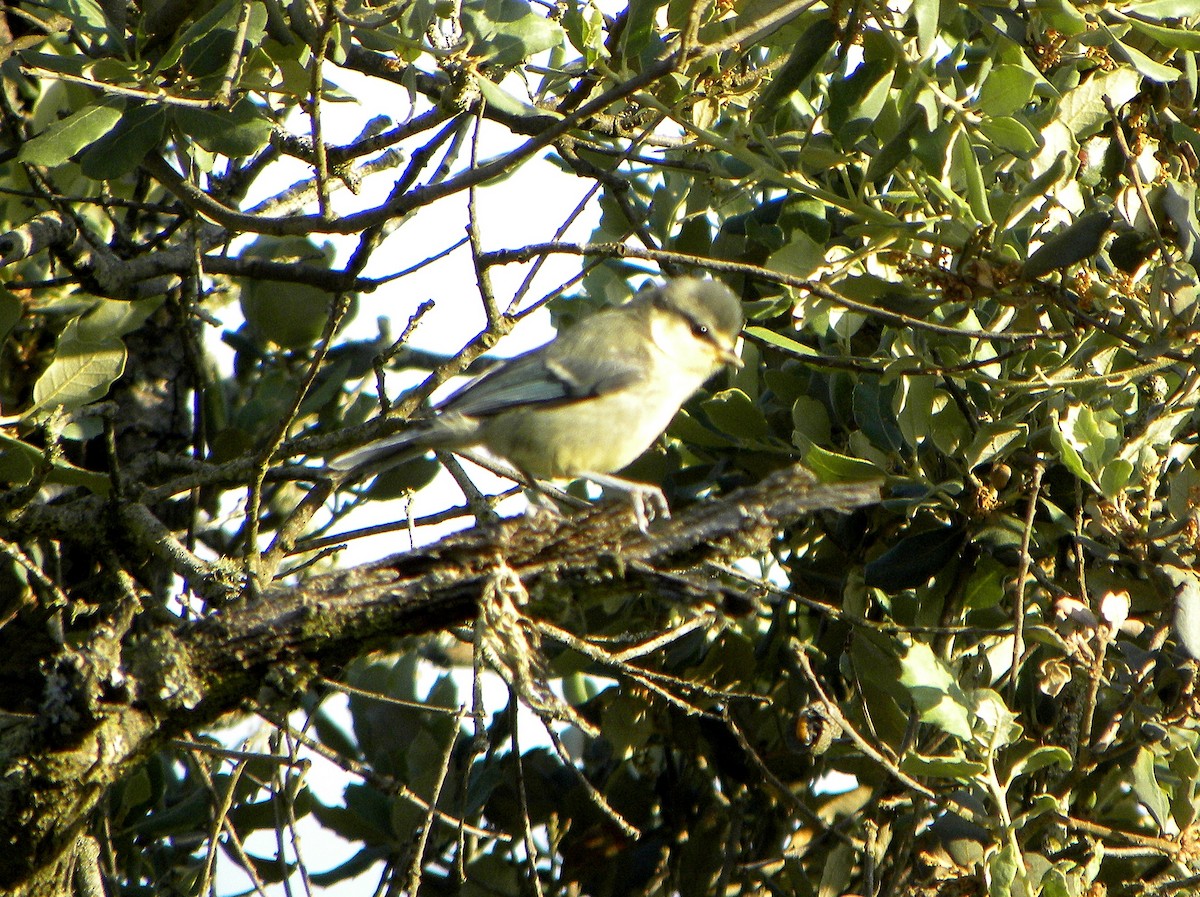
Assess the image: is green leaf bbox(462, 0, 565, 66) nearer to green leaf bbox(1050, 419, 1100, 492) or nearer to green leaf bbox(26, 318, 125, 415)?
green leaf bbox(26, 318, 125, 415)

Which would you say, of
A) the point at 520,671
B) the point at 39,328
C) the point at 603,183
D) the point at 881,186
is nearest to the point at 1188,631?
the point at 520,671

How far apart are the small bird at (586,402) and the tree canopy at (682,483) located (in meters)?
0.12

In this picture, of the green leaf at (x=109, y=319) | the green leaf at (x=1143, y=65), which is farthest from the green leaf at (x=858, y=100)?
the green leaf at (x=109, y=319)

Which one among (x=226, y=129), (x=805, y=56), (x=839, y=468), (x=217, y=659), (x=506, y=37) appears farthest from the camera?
(x=226, y=129)

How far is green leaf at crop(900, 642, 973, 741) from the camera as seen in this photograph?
2443 millimetres

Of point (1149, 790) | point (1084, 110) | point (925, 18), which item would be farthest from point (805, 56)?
point (1149, 790)

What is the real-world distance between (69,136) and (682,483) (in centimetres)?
187

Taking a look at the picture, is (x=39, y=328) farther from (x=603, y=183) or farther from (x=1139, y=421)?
(x=1139, y=421)

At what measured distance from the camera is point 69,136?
2805mm

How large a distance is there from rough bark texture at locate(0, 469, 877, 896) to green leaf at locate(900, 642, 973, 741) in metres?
0.46

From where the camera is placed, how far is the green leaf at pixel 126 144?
9.65 ft

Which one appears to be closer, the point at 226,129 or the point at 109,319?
the point at 226,129

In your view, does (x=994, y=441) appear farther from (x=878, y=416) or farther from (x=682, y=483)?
(x=682, y=483)

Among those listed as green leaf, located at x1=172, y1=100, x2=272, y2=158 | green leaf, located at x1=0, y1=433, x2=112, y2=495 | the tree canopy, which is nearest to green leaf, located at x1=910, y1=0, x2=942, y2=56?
the tree canopy
